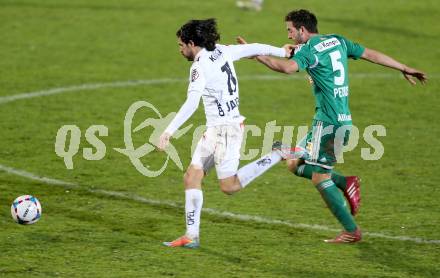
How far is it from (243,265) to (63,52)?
1135cm

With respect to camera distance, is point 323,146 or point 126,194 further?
point 126,194

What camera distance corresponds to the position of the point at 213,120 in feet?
31.8

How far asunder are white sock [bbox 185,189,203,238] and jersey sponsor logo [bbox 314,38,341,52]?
6.32 ft

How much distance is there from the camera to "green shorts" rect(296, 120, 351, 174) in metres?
9.98

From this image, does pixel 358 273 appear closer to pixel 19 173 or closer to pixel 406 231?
pixel 406 231

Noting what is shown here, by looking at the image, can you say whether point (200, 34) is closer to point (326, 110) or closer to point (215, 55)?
point (215, 55)

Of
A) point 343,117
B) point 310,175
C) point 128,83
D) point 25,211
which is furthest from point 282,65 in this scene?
point 128,83

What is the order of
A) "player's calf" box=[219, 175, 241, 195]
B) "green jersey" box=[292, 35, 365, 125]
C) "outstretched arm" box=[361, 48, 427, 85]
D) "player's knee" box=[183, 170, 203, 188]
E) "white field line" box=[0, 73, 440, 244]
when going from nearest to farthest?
"player's knee" box=[183, 170, 203, 188] → "player's calf" box=[219, 175, 241, 195] → "green jersey" box=[292, 35, 365, 125] → "outstretched arm" box=[361, 48, 427, 85] → "white field line" box=[0, 73, 440, 244]

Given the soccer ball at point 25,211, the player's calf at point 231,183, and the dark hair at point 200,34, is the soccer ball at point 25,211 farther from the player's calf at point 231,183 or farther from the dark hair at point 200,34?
the dark hair at point 200,34

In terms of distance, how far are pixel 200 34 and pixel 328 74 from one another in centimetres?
142

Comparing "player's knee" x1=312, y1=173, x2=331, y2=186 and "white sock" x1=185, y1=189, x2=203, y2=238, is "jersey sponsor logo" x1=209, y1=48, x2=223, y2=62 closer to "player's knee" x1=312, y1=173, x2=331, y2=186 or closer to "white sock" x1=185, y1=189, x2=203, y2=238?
"white sock" x1=185, y1=189, x2=203, y2=238

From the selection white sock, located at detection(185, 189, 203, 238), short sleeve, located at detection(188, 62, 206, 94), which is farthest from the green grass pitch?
short sleeve, located at detection(188, 62, 206, 94)

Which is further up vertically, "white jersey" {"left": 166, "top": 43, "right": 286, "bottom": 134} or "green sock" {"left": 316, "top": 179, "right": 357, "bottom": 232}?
Answer: "white jersey" {"left": 166, "top": 43, "right": 286, "bottom": 134}

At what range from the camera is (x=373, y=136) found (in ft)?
48.0
